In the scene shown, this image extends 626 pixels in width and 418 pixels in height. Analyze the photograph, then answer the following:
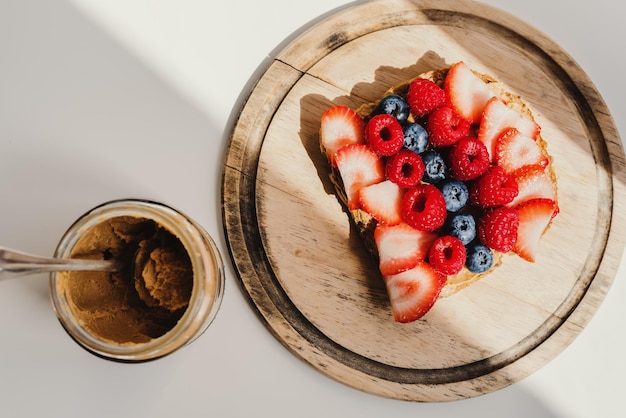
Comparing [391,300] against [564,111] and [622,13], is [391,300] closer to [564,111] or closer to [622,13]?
[564,111]

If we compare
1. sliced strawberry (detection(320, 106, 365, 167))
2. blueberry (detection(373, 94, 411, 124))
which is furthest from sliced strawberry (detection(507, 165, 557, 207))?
sliced strawberry (detection(320, 106, 365, 167))

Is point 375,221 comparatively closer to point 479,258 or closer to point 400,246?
point 400,246

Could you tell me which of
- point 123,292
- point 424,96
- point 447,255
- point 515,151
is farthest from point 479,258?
point 123,292

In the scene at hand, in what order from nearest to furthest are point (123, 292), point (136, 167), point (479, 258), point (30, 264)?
point (30, 264)
point (123, 292)
point (479, 258)
point (136, 167)

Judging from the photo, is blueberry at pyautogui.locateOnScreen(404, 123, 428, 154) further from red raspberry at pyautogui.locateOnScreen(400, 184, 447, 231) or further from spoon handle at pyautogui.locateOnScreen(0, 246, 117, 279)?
spoon handle at pyautogui.locateOnScreen(0, 246, 117, 279)

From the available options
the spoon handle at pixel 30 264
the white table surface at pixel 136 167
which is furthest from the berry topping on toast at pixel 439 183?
the spoon handle at pixel 30 264
